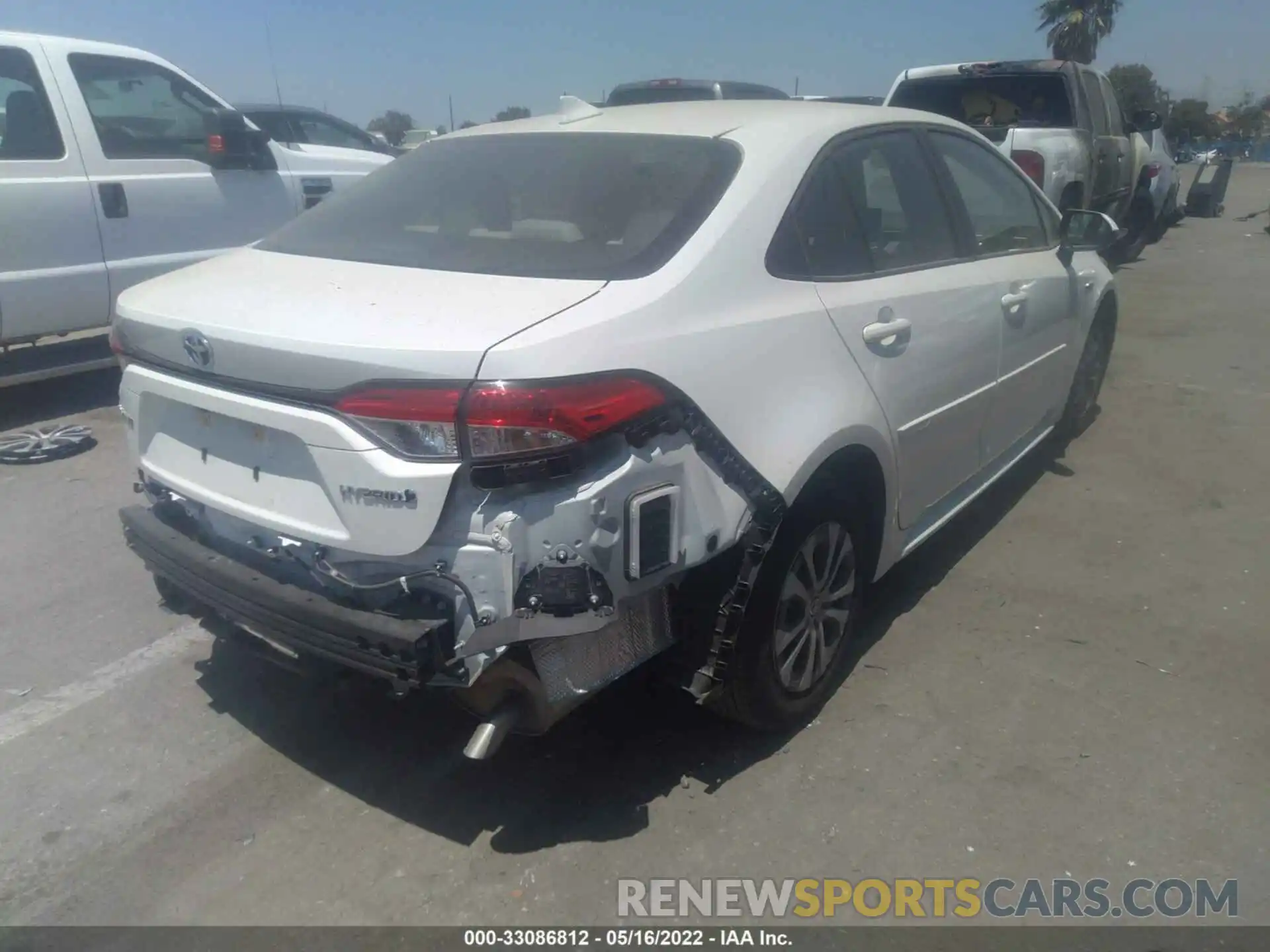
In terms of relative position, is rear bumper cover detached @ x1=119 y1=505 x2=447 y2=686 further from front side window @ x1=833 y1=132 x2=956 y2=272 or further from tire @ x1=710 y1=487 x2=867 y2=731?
front side window @ x1=833 y1=132 x2=956 y2=272

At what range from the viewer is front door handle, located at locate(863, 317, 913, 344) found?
3.05 meters

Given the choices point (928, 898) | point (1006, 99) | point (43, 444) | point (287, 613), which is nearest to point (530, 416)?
point (287, 613)

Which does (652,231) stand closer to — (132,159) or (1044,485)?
(1044,485)

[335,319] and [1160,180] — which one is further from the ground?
[335,319]

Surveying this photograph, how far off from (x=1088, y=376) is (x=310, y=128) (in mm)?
9605

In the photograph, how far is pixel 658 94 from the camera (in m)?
12.1

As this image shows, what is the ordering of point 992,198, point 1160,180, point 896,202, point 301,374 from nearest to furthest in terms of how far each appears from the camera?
point 301,374 → point 896,202 → point 992,198 → point 1160,180

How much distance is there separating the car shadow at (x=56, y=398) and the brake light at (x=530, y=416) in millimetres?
5056

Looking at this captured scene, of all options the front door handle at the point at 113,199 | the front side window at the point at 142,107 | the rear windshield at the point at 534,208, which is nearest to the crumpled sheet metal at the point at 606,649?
the rear windshield at the point at 534,208

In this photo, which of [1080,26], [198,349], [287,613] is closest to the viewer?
[287,613]

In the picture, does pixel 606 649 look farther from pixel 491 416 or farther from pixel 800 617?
A: pixel 800 617

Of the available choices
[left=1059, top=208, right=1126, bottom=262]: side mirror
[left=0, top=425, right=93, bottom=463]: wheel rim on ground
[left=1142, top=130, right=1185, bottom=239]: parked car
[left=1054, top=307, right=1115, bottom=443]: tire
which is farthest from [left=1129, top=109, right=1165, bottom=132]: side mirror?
[left=0, top=425, right=93, bottom=463]: wheel rim on ground

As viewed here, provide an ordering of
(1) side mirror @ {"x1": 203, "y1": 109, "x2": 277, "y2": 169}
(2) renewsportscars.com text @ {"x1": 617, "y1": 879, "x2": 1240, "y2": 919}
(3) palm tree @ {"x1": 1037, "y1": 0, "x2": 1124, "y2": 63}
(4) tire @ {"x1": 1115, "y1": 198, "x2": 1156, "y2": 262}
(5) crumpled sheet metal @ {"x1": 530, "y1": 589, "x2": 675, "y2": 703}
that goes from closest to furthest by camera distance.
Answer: (5) crumpled sheet metal @ {"x1": 530, "y1": 589, "x2": 675, "y2": 703}, (2) renewsportscars.com text @ {"x1": 617, "y1": 879, "x2": 1240, "y2": 919}, (1) side mirror @ {"x1": 203, "y1": 109, "x2": 277, "y2": 169}, (4) tire @ {"x1": 1115, "y1": 198, "x2": 1156, "y2": 262}, (3) palm tree @ {"x1": 1037, "y1": 0, "x2": 1124, "y2": 63}

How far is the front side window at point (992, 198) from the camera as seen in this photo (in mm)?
3959
